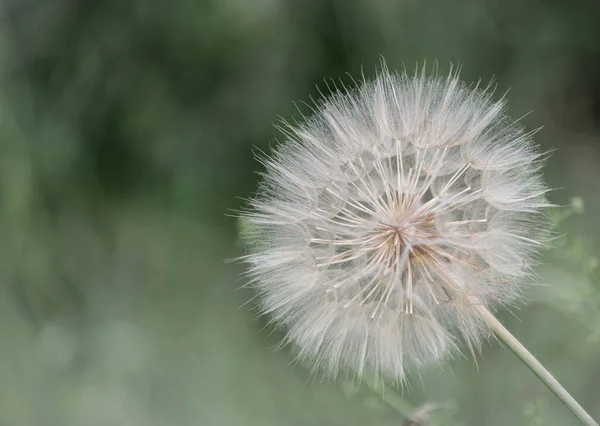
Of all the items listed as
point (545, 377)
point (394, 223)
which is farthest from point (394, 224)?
point (545, 377)

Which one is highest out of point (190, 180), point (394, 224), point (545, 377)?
point (190, 180)

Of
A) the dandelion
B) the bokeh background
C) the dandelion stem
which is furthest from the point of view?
the bokeh background

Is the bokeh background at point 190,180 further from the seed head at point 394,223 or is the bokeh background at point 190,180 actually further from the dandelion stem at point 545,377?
the dandelion stem at point 545,377

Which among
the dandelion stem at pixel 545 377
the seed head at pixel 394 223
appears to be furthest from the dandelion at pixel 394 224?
the dandelion stem at pixel 545 377

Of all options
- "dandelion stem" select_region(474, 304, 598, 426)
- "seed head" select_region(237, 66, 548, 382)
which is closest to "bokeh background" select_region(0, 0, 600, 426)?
"seed head" select_region(237, 66, 548, 382)

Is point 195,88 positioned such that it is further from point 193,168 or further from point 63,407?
point 63,407

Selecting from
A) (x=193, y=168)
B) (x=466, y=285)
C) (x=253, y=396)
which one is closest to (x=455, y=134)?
(x=466, y=285)

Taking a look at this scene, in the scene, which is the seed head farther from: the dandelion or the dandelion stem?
the dandelion stem

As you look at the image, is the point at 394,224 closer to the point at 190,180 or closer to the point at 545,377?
the point at 545,377
